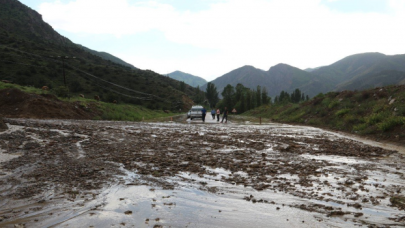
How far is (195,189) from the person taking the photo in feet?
17.1

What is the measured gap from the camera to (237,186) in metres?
5.40

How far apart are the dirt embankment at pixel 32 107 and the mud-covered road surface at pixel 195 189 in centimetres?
1905

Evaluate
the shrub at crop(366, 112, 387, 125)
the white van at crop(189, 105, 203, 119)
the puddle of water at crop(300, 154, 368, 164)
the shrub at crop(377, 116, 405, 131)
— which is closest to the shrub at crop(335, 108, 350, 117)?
the shrub at crop(366, 112, 387, 125)

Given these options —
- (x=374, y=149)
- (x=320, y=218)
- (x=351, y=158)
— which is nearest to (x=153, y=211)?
(x=320, y=218)

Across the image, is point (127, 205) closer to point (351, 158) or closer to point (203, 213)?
point (203, 213)

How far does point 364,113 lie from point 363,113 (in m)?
Result: 0.13

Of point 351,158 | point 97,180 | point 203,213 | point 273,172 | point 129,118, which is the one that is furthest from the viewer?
point 129,118

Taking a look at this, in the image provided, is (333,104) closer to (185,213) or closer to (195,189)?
(195,189)

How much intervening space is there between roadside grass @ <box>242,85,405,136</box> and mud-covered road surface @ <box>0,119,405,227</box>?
7588 millimetres

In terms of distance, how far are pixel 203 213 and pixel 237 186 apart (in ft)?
4.92

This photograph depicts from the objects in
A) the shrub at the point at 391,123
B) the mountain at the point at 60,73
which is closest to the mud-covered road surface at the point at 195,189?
the shrub at the point at 391,123

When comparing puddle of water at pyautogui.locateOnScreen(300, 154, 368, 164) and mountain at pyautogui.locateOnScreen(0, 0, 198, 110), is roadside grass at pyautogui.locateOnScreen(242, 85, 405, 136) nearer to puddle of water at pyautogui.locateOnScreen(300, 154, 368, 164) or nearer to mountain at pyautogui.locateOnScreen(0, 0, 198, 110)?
puddle of water at pyautogui.locateOnScreen(300, 154, 368, 164)

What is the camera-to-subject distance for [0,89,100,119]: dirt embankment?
24.6 meters

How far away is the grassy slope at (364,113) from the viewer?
577 inches
